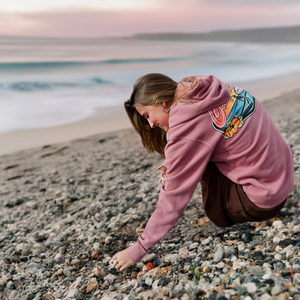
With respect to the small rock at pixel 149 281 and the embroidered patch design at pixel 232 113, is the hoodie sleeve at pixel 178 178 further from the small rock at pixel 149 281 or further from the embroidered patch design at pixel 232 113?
the small rock at pixel 149 281

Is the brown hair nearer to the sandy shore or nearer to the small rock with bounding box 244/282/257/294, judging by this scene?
the small rock with bounding box 244/282/257/294

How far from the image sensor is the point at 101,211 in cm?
419

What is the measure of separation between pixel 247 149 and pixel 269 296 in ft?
3.24

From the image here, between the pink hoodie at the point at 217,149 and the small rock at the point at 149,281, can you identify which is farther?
the small rock at the point at 149,281

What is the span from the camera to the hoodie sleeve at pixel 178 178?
2.33m

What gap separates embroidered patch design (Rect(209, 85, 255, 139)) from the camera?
7.75 feet

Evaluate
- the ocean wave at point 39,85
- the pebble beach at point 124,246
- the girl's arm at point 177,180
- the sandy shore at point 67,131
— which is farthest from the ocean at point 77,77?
the girl's arm at point 177,180

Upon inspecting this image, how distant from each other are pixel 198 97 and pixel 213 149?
1.25 ft

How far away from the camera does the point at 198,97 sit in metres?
2.38

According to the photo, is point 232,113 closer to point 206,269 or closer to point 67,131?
point 206,269

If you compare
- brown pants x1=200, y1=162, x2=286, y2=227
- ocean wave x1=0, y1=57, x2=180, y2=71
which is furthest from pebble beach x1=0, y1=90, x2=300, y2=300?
ocean wave x1=0, y1=57, x2=180, y2=71

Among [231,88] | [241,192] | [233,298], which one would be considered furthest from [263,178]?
[233,298]

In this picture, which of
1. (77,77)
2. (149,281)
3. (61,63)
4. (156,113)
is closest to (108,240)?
(149,281)

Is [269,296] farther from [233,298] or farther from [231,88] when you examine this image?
[231,88]
